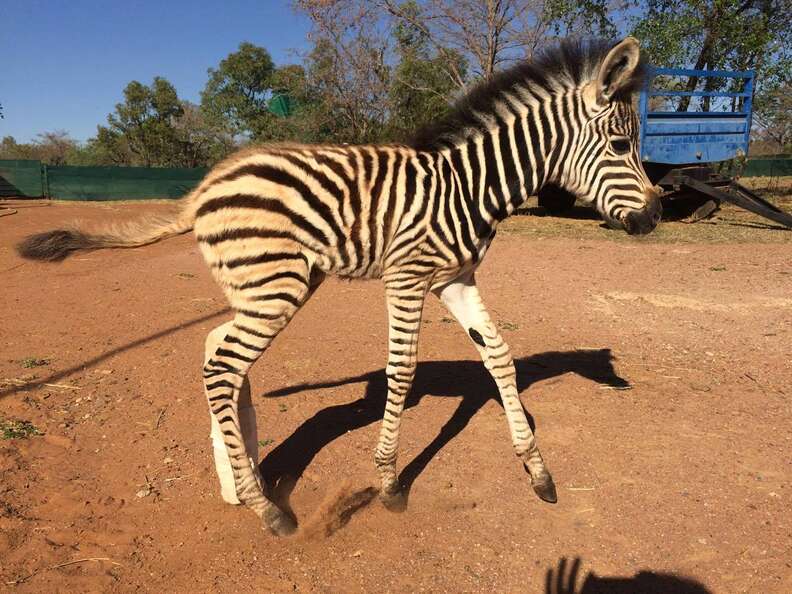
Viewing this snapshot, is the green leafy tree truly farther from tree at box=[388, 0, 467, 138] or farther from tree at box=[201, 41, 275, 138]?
tree at box=[388, 0, 467, 138]

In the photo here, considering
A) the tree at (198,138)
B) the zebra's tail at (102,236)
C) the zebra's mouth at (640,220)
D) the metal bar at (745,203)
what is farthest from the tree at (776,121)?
the tree at (198,138)

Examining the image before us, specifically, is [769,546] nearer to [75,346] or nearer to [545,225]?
[75,346]

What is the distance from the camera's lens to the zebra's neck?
3.55m

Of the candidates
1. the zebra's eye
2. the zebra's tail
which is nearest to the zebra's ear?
the zebra's eye

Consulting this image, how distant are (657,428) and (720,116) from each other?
12.6 m

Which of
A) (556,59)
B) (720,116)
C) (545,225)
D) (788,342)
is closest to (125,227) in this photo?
(556,59)

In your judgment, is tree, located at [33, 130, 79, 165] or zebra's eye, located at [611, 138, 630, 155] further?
tree, located at [33, 130, 79, 165]

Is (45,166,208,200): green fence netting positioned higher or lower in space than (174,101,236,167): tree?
lower

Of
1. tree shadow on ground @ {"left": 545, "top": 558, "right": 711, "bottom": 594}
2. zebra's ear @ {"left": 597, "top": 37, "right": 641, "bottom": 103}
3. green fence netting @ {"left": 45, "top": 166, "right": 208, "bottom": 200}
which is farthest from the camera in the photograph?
green fence netting @ {"left": 45, "top": 166, "right": 208, "bottom": 200}

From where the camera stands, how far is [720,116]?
1395 cm

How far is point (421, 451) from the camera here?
4.20 meters

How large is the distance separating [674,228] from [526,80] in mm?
11418

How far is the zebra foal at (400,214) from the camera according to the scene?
3225 millimetres

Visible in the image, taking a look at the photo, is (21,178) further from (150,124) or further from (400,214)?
(400,214)
